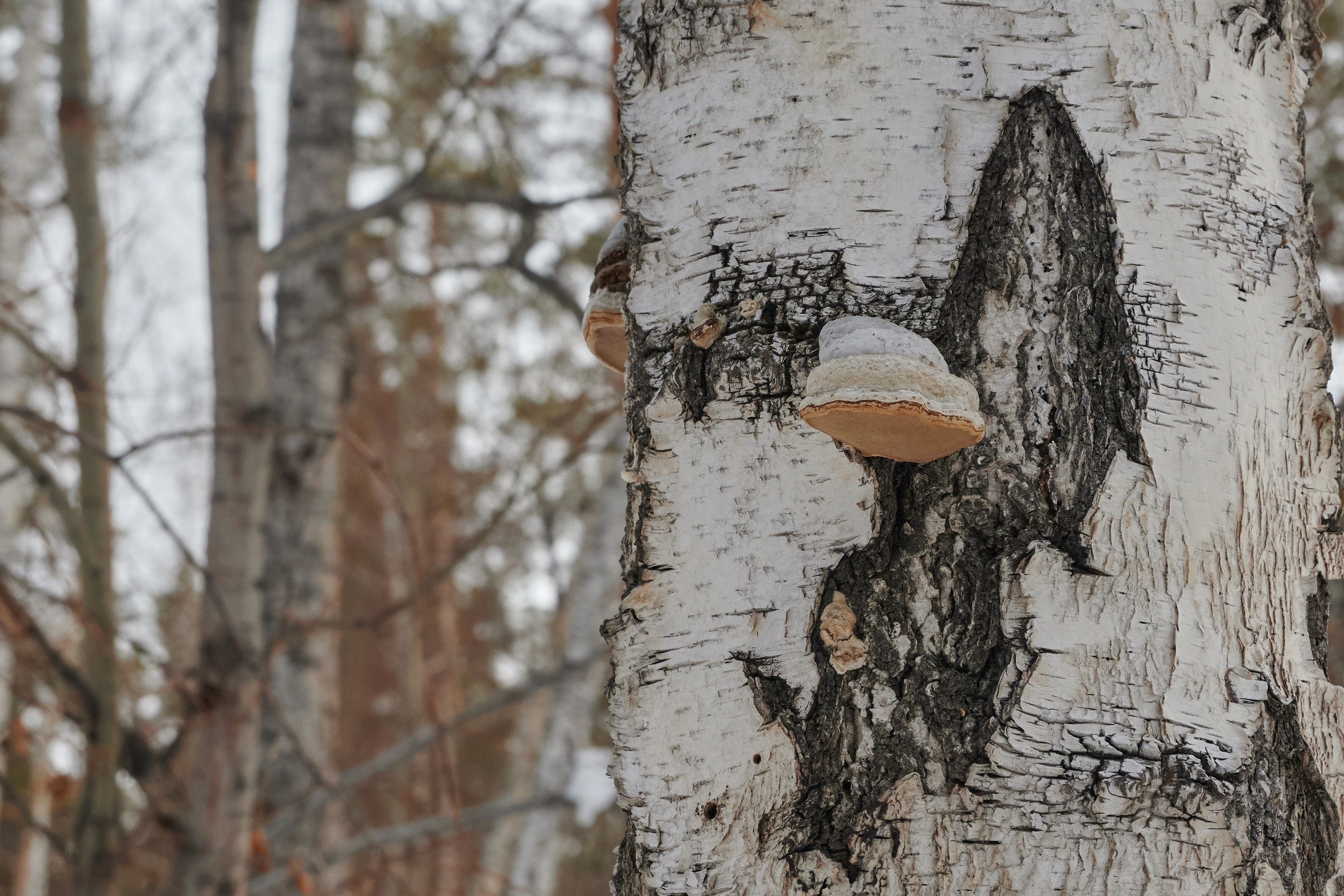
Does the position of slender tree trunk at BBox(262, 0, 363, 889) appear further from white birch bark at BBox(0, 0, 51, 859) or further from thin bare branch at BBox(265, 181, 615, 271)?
white birch bark at BBox(0, 0, 51, 859)

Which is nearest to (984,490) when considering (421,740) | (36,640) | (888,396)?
(888,396)

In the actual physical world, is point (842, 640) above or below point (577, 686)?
below

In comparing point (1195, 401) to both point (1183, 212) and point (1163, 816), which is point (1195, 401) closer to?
point (1183, 212)

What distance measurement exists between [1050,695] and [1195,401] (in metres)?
0.27

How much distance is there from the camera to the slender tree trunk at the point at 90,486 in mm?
2344

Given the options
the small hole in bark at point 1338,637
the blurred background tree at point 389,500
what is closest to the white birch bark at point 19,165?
the blurred background tree at point 389,500

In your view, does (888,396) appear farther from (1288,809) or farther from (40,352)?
(40,352)

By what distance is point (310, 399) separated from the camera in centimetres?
404

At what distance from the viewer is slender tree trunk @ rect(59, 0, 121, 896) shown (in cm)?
234

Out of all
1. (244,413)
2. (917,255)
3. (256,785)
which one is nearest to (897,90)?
(917,255)

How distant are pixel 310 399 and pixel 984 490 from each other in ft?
11.8

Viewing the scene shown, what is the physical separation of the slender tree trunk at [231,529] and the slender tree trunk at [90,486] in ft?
0.80

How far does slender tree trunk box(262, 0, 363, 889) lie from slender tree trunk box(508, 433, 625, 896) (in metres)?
1.43

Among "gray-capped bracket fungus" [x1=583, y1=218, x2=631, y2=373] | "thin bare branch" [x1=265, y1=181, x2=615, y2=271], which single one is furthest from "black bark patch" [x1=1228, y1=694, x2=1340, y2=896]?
"thin bare branch" [x1=265, y1=181, x2=615, y2=271]
